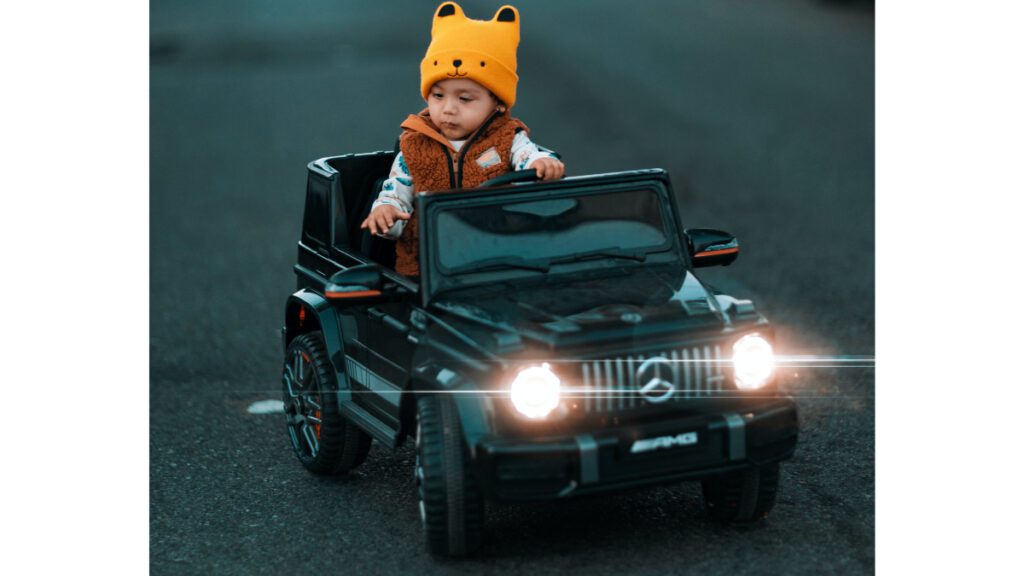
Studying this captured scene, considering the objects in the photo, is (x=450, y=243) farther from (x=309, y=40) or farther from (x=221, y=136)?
(x=221, y=136)

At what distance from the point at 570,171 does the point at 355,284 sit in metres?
9.43

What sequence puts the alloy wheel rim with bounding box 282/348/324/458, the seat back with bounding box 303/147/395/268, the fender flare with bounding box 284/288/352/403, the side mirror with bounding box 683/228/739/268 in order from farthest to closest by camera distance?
the seat back with bounding box 303/147/395/268 < the alloy wheel rim with bounding box 282/348/324/458 < the fender flare with bounding box 284/288/352/403 < the side mirror with bounding box 683/228/739/268

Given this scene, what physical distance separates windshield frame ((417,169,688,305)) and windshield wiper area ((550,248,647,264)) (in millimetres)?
12

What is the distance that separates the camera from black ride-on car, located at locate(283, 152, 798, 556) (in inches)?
214

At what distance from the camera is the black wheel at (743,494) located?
234 inches

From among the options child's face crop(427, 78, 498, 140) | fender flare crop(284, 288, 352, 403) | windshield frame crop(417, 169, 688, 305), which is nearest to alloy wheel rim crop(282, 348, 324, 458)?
fender flare crop(284, 288, 352, 403)

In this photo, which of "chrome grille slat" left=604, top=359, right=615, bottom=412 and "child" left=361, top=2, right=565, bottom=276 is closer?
"chrome grille slat" left=604, top=359, right=615, bottom=412

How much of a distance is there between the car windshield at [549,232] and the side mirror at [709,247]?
0.43ft

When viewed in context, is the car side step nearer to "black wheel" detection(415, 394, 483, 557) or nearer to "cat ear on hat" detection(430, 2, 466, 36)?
"black wheel" detection(415, 394, 483, 557)

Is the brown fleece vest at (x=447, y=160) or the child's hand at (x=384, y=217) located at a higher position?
the brown fleece vest at (x=447, y=160)

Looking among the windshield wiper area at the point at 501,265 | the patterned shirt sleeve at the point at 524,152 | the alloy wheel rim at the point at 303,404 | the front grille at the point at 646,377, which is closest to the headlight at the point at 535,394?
the front grille at the point at 646,377

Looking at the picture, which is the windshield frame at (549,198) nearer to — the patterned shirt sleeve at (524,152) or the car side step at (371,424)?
the patterned shirt sleeve at (524,152)

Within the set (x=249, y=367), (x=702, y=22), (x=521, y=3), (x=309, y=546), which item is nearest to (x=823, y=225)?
(x=702, y=22)

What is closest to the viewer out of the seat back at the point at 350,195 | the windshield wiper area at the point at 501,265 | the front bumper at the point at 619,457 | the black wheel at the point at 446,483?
the front bumper at the point at 619,457
